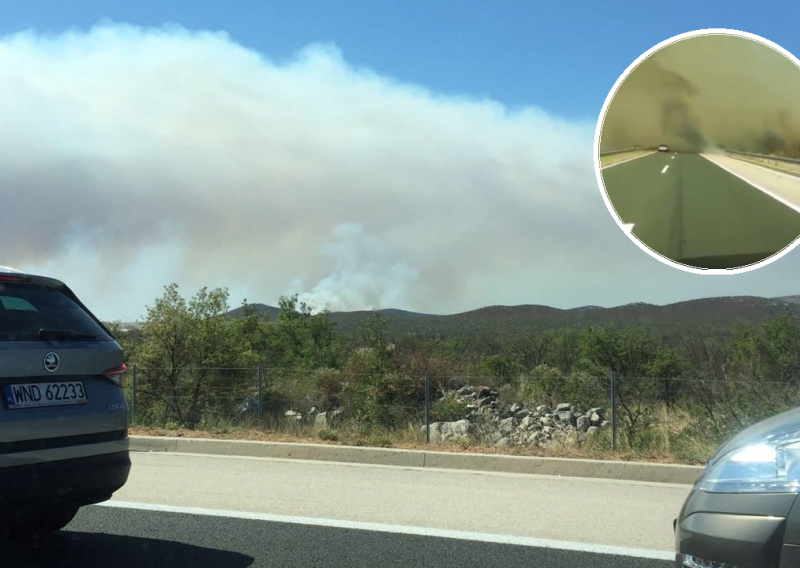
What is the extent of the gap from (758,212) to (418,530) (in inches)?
143

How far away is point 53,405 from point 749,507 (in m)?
4.03

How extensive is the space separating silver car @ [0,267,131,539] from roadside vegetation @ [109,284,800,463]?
Answer: 20.7 feet

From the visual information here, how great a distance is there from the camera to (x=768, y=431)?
3.86 metres

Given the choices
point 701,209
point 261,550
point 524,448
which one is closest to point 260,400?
point 524,448

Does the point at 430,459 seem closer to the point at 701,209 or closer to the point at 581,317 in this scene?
the point at 701,209

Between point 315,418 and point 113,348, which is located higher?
point 113,348

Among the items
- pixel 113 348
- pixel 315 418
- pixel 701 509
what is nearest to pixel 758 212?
pixel 701 509

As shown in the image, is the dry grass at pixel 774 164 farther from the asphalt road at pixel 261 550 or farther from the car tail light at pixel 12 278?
the car tail light at pixel 12 278

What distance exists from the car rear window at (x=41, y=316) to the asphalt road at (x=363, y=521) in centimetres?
159

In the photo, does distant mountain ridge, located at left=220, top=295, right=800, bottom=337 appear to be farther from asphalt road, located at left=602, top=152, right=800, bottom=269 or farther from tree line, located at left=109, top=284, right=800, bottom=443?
asphalt road, located at left=602, top=152, right=800, bottom=269

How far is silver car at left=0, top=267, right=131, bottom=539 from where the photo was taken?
5016 millimetres

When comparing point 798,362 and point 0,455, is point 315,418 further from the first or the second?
point 798,362

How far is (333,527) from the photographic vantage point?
7.00m

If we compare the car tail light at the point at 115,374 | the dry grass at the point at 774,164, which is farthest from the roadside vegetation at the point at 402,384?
the car tail light at the point at 115,374
